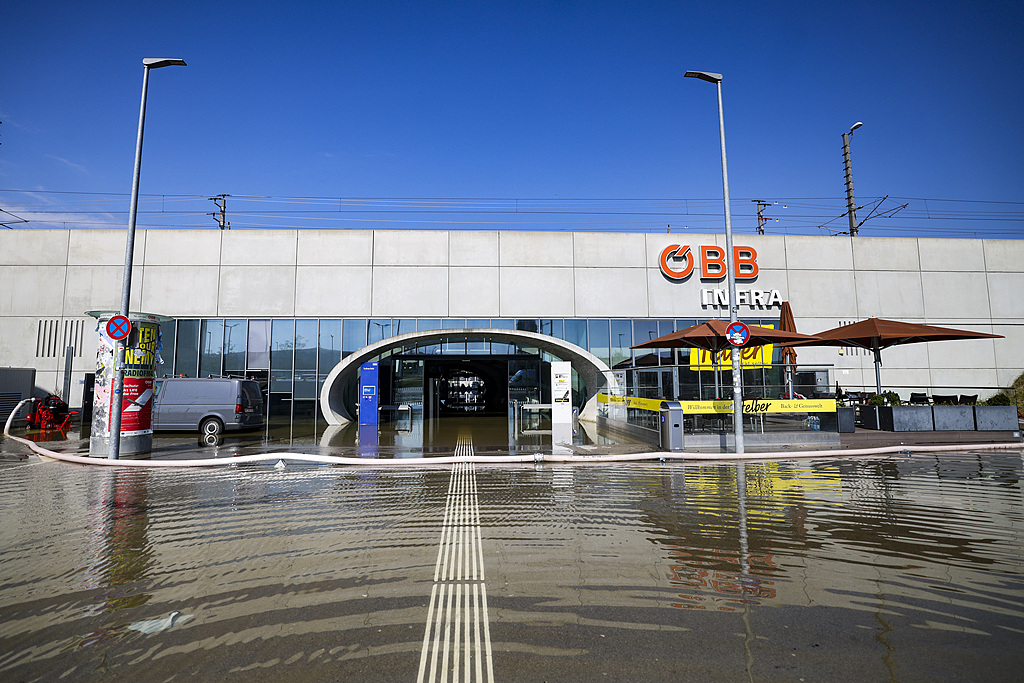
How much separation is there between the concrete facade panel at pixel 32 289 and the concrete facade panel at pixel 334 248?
870 centimetres

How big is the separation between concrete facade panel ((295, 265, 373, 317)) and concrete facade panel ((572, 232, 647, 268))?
9.85 meters

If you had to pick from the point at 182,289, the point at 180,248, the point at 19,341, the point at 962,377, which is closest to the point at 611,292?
the point at 962,377

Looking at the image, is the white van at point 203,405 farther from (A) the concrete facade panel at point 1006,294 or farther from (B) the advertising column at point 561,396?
(A) the concrete facade panel at point 1006,294

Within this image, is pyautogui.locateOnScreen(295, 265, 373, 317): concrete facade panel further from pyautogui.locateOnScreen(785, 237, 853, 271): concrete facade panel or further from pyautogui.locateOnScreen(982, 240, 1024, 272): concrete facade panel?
pyautogui.locateOnScreen(982, 240, 1024, 272): concrete facade panel

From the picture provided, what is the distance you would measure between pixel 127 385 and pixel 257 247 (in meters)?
13.2

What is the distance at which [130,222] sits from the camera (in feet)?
45.1

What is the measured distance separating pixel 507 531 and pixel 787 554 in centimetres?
292

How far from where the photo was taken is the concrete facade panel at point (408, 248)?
26094mm

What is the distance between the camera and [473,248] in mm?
26359

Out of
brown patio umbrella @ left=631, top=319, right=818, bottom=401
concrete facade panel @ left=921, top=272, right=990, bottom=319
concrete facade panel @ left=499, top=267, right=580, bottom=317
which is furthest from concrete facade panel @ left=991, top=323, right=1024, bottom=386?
concrete facade panel @ left=499, top=267, right=580, bottom=317

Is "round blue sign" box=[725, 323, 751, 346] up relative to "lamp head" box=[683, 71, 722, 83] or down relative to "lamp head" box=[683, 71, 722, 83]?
down

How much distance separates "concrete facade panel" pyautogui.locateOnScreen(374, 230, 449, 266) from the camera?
2609 cm

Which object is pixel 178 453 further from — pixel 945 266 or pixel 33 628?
pixel 945 266

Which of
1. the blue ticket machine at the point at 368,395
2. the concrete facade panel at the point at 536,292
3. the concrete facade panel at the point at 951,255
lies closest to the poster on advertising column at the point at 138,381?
the blue ticket machine at the point at 368,395
